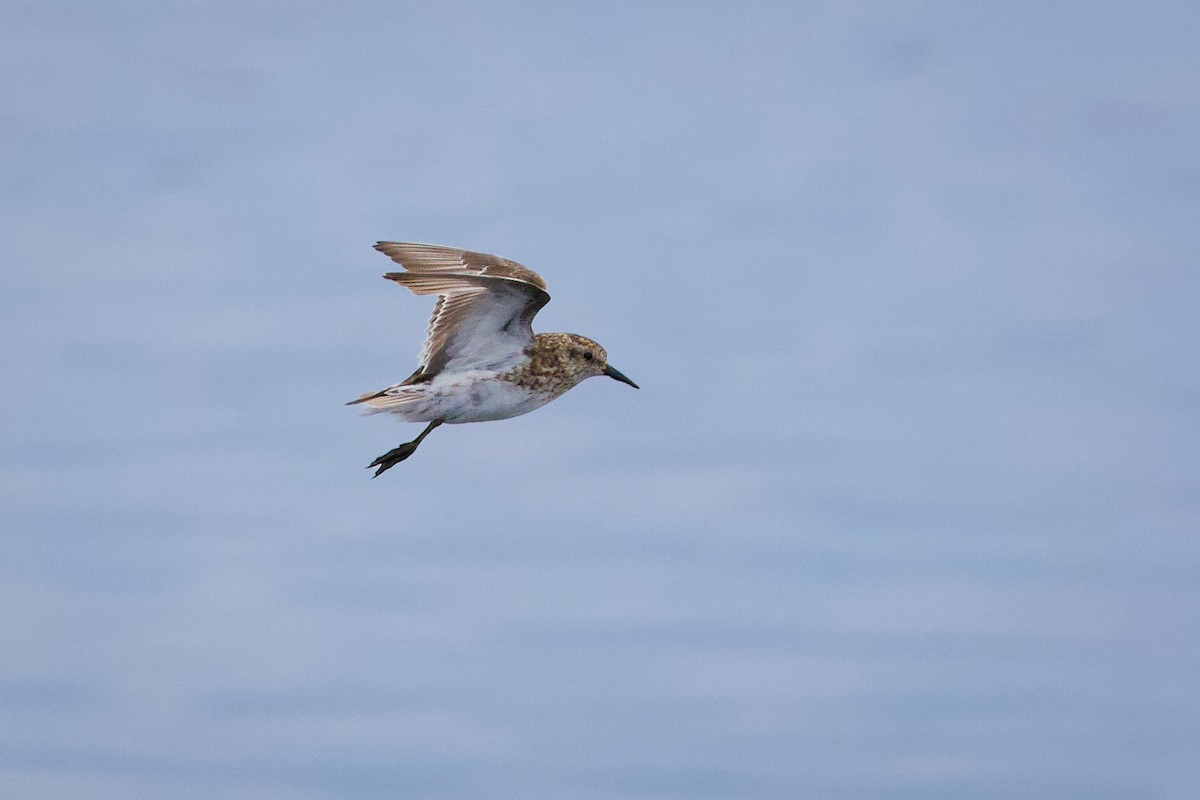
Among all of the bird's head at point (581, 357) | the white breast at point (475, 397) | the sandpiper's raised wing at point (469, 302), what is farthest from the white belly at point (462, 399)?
the bird's head at point (581, 357)

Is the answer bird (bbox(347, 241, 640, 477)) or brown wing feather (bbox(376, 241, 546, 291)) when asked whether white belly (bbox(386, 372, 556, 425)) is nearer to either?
bird (bbox(347, 241, 640, 477))

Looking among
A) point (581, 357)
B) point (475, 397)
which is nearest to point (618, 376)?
point (581, 357)

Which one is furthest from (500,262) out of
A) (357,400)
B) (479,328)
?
(357,400)

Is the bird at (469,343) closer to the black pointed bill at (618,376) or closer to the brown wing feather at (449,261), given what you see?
the brown wing feather at (449,261)

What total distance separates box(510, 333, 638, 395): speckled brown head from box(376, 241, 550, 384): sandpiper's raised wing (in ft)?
1.06

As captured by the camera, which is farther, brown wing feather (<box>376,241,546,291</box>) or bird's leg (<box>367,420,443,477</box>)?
bird's leg (<box>367,420,443,477</box>)

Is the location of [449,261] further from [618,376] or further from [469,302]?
[618,376]

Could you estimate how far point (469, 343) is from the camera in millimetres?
25641

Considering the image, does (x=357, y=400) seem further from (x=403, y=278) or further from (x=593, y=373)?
(x=593, y=373)

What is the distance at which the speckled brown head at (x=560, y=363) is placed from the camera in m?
26.2

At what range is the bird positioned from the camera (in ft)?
81.9

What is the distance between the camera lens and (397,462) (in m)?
27.1

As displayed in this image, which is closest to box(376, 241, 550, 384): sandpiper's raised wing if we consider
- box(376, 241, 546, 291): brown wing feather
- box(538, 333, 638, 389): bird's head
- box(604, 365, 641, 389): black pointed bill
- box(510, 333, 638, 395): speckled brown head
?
box(376, 241, 546, 291): brown wing feather

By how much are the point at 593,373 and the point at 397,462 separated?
9.79ft
